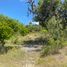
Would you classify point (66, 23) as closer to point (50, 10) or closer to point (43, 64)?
point (50, 10)

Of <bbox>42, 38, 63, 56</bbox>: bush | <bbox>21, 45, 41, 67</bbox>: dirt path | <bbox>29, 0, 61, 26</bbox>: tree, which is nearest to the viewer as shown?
<bbox>21, 45, 41, 67</bbox>: dirt path

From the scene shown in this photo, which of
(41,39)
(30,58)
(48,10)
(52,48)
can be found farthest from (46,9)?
(30,58)

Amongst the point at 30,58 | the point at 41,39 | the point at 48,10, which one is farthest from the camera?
the point at 41,39

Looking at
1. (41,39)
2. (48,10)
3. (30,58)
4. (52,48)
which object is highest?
(48,10)

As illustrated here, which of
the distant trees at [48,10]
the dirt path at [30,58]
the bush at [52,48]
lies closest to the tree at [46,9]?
the distant trees at [48,10]

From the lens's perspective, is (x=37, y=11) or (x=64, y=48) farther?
(x=37, y=11)

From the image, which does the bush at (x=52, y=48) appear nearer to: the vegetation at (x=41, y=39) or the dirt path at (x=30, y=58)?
the vegetation at (x=41, y=39)

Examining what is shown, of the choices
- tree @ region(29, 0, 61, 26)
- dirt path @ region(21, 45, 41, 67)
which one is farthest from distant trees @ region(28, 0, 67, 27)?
dirt path @ region(21, 45, 41, 67)

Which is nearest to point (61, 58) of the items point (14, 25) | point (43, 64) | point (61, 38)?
point (43, 64)

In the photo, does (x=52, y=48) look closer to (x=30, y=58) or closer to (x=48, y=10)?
(x=30, y=58)

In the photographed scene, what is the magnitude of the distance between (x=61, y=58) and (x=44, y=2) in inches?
776

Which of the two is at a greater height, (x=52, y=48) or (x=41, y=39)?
(x=41, y=39)

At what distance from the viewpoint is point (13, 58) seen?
62.9 feet

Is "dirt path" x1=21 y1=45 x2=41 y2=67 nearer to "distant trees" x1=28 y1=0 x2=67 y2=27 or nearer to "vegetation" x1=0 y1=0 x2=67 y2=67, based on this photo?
"vegetation" x1=0 y1=0 x2=67 y2=67
